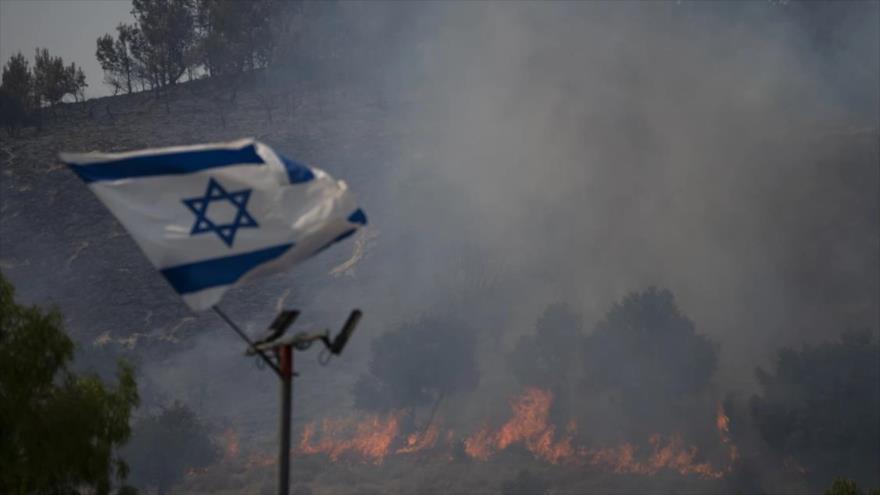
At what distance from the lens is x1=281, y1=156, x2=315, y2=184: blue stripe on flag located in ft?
41.0

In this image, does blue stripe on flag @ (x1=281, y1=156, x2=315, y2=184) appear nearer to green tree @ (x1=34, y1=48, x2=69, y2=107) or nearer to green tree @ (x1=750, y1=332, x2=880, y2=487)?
green tree @ (x1=750, y1=332, x2=880, y2=487)

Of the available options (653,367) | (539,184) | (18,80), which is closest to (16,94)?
Answer: (18,80)

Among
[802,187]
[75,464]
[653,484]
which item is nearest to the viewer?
[75,464]

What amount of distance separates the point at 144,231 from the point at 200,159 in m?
1.21

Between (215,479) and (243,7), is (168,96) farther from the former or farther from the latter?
(215,479)

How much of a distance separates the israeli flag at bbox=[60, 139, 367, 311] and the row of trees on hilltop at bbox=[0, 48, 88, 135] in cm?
9639

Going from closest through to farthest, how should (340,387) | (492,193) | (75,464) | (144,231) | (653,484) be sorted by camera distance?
(144,231), (75,464), (653,484), (340,387), (492,193)

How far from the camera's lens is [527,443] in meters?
64.1

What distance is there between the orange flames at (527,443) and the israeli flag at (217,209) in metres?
51.6

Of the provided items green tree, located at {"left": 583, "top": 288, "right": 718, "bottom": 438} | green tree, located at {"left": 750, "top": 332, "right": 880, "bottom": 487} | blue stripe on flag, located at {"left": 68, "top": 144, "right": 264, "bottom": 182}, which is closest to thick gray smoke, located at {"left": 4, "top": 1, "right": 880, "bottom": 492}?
green tree, located at {"left": 583, "top": 288, "right": 718, "bottom": 438}

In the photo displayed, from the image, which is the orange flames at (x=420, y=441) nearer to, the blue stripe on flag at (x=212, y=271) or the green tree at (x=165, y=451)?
the green tree at (x=165, y=451)

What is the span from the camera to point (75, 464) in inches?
696

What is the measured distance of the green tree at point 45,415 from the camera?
17219 millimetres

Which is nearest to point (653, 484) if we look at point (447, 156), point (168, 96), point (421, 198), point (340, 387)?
point (340, 387)
